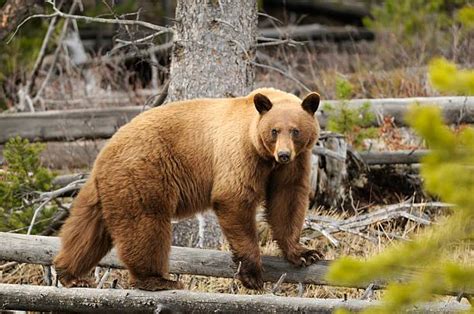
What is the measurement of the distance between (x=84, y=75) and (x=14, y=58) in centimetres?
112

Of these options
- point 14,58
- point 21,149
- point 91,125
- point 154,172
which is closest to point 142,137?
point 154,172

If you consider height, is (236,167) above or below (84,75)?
above

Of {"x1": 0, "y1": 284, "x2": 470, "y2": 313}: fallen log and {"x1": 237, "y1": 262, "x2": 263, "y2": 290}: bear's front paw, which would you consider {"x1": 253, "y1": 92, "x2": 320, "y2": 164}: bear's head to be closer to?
{"x1": 237, "y1": 262, "x2": 263, "y2": 290}: bear's front paw

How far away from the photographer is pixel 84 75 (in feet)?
42.4

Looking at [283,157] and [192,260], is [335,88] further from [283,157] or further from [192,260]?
[283,157]

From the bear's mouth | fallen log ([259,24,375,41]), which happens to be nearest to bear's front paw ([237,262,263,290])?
the bear's mouth

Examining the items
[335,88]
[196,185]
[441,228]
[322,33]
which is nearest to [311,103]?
[196,185]

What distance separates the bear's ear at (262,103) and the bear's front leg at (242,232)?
1.80ft

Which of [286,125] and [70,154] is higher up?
[286,125]

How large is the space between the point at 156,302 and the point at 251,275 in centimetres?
59

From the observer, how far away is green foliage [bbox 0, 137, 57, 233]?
24.2ft

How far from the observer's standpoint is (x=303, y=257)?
5398 millimetres

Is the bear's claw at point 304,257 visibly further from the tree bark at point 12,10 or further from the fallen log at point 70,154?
the tree bark at point 12,10

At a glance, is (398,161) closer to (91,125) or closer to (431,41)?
(91,125)
